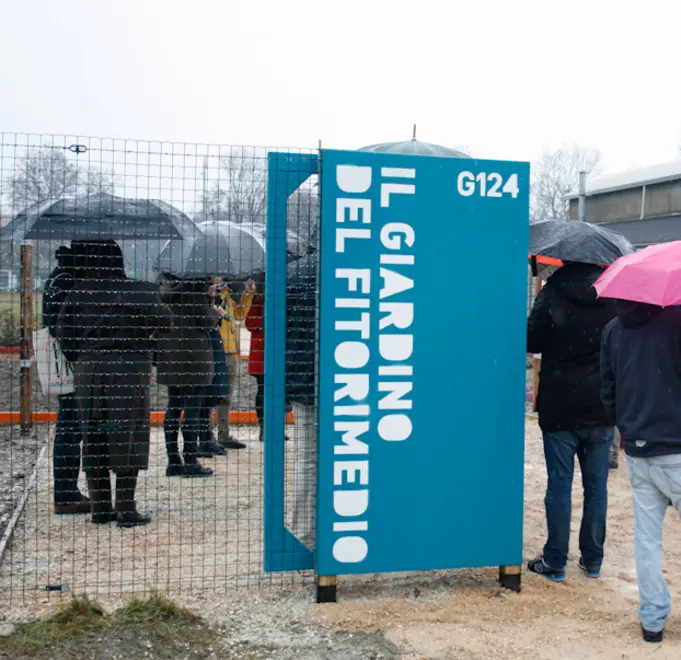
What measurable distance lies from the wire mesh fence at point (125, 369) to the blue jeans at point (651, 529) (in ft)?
5.54

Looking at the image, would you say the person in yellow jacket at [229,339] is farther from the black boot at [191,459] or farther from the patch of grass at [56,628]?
the patch of grass at [56,628]

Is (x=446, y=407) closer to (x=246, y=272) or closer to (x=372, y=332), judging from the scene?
(x=372, y=332)

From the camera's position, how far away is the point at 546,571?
5023 millimetres

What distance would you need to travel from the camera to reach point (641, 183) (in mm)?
11445

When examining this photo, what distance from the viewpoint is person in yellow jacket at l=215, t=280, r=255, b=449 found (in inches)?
321

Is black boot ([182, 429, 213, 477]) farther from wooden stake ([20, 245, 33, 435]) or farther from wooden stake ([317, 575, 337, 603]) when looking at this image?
wooden stake ([317, 575, 337, 603])

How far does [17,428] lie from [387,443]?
5951 mm

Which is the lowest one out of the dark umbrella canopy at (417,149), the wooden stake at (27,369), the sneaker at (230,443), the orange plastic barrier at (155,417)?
the sneaker at (230,443)

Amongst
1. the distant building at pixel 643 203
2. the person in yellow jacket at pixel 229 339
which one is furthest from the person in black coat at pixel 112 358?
the distant building at pixel 643 203

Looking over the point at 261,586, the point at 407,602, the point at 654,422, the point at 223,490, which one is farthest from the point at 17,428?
the point at 654,422

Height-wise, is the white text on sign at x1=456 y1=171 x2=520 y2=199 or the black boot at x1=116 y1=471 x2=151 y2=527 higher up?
the white text on sign at x1=456 y1=171 x2=520 y2=199

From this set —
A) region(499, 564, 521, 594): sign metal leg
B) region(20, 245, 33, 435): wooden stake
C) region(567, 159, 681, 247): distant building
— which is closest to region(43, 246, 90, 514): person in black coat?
region(20, 245, 33, 435): wooden stake

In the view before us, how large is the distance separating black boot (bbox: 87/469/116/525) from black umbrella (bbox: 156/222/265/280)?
1.45 meters

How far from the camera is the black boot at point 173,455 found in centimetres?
709
